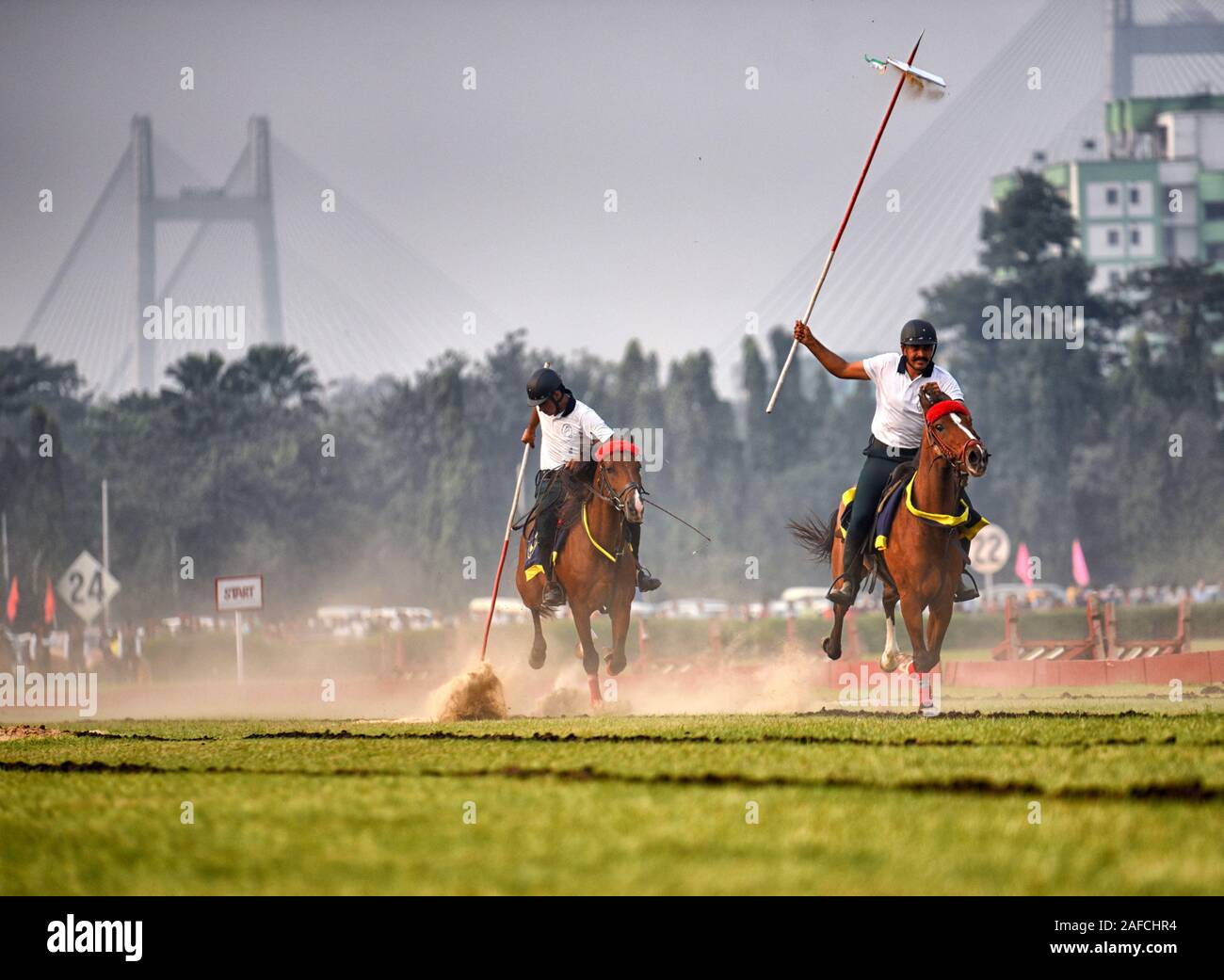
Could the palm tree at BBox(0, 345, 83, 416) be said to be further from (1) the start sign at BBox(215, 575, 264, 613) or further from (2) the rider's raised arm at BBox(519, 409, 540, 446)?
(2) the rider's raised arm at BBox(519, 409, 540, 446)

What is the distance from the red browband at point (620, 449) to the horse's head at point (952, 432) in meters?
4.22

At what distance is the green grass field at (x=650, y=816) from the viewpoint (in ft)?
22.6

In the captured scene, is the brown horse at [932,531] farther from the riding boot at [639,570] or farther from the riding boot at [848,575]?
the riding boot at [639,570]

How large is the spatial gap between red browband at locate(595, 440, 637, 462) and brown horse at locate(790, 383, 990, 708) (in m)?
3.19

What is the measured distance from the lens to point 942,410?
16.7m

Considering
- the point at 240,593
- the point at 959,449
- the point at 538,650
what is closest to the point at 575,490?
the point at 538,650

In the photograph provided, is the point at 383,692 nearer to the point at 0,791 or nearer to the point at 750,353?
the point at 0,791

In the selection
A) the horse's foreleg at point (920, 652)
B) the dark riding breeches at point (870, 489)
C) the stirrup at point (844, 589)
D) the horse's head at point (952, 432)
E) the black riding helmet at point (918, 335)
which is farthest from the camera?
the stirrup at point (844, 589)

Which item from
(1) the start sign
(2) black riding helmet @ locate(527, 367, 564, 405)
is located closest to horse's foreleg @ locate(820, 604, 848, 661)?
(2) black riding helmet @ locate(527, 367, 564, 405)

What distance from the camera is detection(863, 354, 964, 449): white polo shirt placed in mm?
18223

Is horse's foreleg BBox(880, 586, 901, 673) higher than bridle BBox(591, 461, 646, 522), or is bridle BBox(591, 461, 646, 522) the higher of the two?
bridle BBox(591, 461, 646, 522)

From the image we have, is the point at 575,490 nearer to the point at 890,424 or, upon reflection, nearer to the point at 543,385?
the point at 543,385

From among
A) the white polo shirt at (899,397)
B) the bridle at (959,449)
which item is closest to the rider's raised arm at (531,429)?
the white polo shirt at (899,397)
